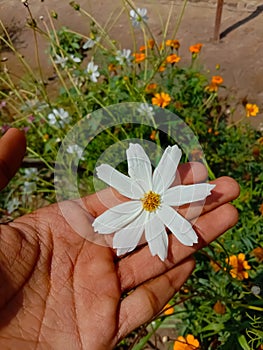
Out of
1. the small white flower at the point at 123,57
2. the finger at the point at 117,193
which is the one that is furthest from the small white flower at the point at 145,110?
the finger at the point at 117,193

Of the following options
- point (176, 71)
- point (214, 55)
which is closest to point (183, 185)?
point (176, 71)

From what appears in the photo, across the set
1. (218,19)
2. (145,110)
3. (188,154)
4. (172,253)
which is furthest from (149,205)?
(218,19)

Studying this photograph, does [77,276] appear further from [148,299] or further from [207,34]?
[207,34]

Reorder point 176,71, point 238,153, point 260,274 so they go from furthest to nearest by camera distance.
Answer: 1. point 176,71
2. point 238,153
3. point 260,274

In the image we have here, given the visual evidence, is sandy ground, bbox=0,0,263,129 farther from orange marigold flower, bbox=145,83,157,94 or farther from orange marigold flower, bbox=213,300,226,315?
orange marigold flower, bbox=213,300,226,315

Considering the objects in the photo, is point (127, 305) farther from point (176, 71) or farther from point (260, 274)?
point (176, 71)

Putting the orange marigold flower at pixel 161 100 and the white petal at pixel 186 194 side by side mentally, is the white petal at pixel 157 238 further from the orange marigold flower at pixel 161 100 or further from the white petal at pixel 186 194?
the orange marigold flower at pixel 161 100
